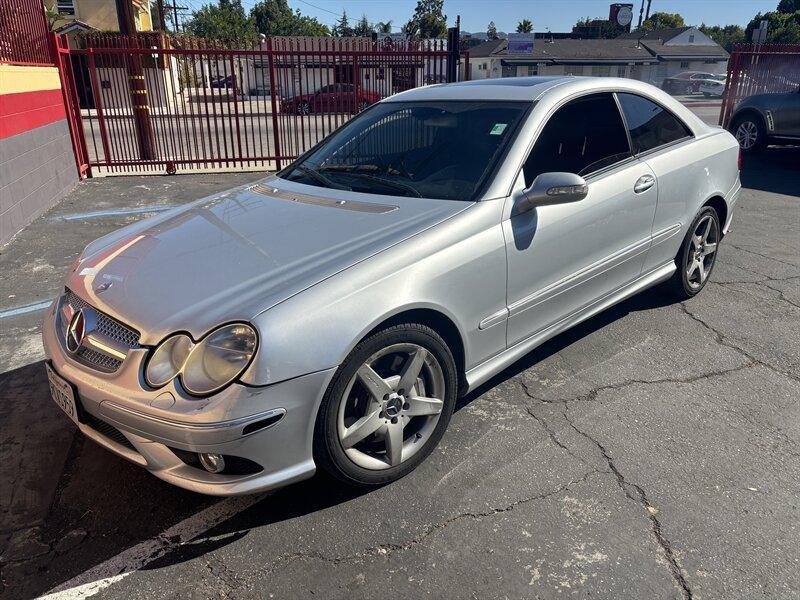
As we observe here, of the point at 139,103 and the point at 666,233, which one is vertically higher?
the point at 139,103

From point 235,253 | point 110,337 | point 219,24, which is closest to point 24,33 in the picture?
point 235,253

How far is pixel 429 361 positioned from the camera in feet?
8.73

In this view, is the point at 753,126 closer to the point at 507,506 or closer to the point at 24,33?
the point at 507,506

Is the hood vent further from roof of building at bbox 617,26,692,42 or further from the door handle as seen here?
roof of building at bbox 617,26,692,42

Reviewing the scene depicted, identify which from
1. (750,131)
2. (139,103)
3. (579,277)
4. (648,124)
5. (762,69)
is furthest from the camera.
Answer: (762,69)

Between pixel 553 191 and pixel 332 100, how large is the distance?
10.5 m

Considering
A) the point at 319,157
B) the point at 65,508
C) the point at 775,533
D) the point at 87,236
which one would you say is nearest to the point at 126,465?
the point at 65,508

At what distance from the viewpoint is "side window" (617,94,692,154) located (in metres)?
3.84

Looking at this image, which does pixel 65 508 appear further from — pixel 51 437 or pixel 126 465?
pixel 51 437

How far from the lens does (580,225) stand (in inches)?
129

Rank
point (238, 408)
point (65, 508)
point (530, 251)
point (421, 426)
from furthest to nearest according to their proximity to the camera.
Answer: point (530, 251) → point (421, 426) → point (65, 508) → point (238, 408)

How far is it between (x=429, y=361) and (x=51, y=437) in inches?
78.6

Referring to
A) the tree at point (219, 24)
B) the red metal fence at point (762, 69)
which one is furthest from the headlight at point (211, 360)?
the tree at point (219, 24)

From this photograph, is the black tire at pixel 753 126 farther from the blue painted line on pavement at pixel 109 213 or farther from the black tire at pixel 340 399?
the black tire at pixel 340 399
